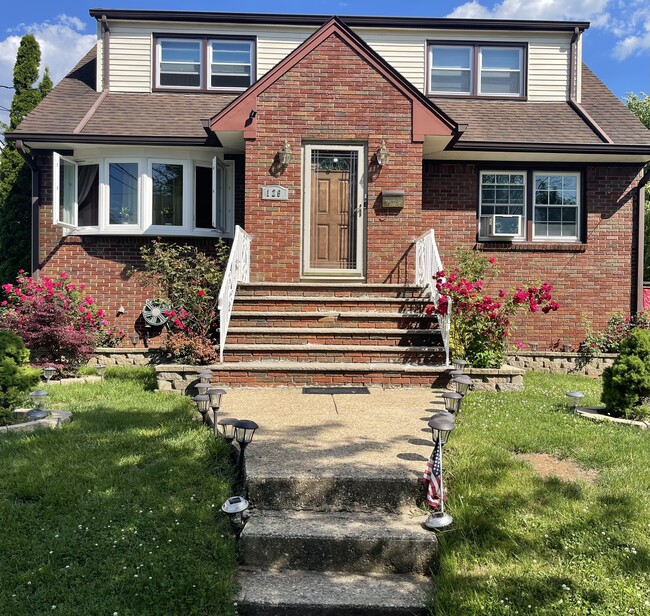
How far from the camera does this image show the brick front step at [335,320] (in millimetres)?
7812

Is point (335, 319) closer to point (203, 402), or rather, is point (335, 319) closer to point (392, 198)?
point (392, 198)

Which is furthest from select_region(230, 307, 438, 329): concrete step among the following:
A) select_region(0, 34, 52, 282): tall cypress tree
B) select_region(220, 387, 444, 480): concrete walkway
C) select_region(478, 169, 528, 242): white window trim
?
select_region(0, 34, 52, 282): tall cypress tree

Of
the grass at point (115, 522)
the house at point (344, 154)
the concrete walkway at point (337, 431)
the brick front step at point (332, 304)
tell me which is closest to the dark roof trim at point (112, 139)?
the house at point (344, 154)

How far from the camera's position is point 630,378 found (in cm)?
538

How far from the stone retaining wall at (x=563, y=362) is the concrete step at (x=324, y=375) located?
3.32m

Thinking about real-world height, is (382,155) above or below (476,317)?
above

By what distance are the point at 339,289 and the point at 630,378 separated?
4.33 metres

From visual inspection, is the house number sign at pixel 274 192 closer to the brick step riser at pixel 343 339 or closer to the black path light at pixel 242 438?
the brick step riser at pixel 343 339

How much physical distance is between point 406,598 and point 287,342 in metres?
4.90

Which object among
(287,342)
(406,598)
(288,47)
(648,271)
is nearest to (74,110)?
(288,47)

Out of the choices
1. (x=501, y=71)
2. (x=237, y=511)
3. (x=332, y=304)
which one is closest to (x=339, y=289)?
(x=332, y=304)

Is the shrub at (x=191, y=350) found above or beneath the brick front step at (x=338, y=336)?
beneath

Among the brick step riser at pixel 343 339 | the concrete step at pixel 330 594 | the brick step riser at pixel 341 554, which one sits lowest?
the concrete step at pixel 330 594

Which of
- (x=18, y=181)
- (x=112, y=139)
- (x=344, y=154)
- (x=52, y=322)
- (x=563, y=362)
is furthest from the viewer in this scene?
(x=18, y=181)
